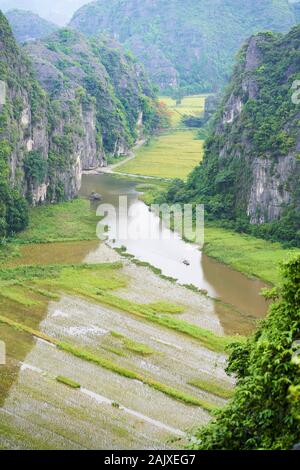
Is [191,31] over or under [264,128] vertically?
over

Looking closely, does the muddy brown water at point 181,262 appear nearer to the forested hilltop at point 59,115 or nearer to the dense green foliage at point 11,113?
the forested hilltop at point 59,115

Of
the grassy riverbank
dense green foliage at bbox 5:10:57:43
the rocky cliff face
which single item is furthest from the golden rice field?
dense green foliage at bbox 5:10:57:43

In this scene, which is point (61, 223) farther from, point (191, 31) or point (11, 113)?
point (191, 31)

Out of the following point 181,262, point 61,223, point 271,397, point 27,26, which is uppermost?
point 27,26

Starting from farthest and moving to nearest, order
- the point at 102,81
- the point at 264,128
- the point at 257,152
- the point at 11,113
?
the point at 102,81
the point at 257,152
the point at 264,128
the point at 11,113

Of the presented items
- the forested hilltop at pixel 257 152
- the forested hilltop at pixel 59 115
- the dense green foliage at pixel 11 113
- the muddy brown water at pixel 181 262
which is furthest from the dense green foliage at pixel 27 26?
the muddy brown water at pixel 181 262

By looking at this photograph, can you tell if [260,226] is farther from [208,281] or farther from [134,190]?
[134,190]

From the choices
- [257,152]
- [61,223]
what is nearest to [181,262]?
[61,223]

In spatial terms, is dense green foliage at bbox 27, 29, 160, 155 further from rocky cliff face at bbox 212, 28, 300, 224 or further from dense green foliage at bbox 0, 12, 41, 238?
rocky cliff face at bbox 212, 28, 300, 224
